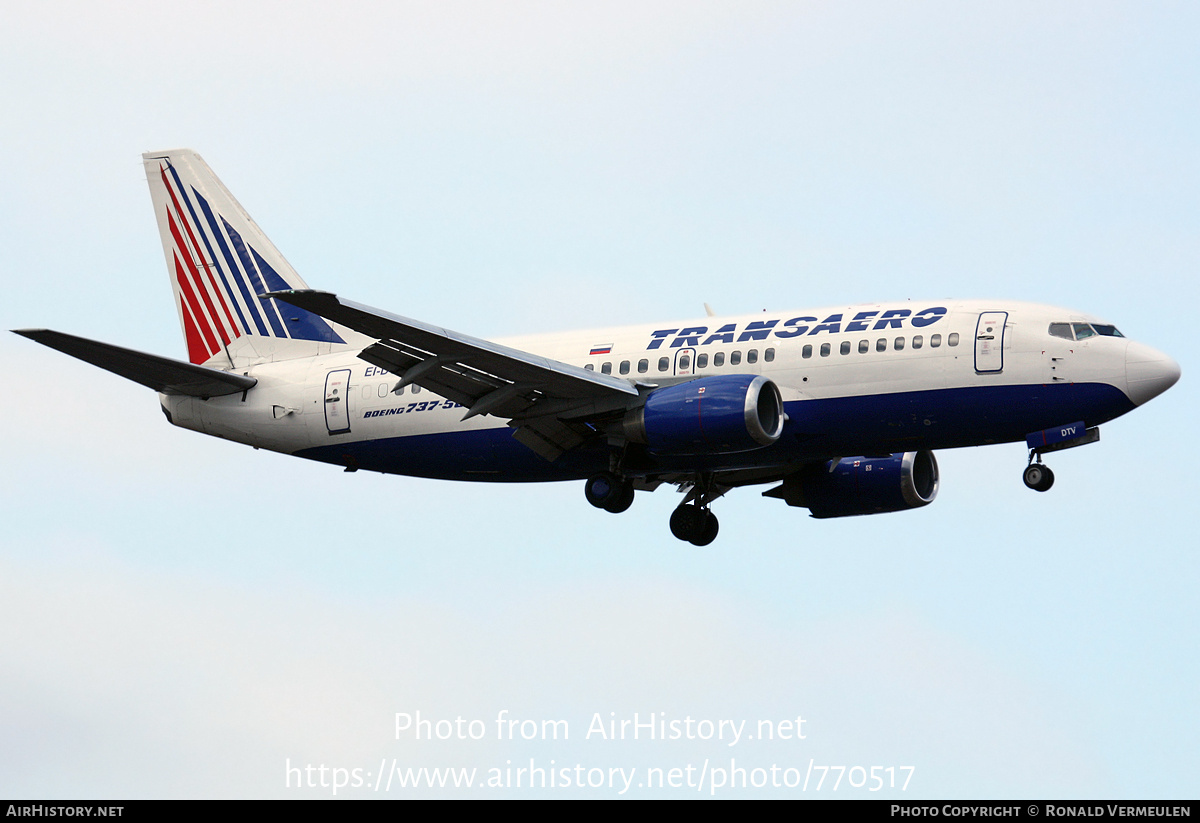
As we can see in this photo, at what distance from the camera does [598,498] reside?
127ft

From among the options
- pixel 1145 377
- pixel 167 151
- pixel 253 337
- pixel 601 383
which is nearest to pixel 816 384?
pixel 601 383

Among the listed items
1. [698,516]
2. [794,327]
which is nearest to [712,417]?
[794,327]

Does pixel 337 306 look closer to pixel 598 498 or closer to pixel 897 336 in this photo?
pixel 598 498

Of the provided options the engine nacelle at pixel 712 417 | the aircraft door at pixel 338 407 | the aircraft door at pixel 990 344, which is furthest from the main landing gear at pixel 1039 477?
the aircraft door at pixel 338 407

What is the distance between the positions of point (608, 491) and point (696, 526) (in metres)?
4.44

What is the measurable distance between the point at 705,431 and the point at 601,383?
9.05 feet

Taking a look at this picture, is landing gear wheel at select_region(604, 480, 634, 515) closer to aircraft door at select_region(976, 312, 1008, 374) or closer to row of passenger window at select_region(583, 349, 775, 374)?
row of passenger window at select_region(583, 349, 775, 374)

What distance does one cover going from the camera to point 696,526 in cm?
4216

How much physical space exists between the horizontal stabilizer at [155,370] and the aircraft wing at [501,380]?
271 inches

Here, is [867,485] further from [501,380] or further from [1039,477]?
[501,380]

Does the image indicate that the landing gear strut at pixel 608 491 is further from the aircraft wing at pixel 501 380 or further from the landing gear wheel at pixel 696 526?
the landing gear wheel at pixel 696 526

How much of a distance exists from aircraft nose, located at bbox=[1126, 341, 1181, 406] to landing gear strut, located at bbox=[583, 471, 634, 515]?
11.6m

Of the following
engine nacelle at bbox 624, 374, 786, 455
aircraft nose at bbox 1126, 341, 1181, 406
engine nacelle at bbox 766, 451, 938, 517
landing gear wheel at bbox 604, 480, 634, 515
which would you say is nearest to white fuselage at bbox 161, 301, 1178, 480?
aircraft nose at bbox 1126, 341, 1181, 406

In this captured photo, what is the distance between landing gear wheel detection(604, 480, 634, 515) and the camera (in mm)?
38781
